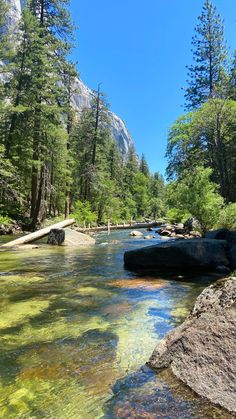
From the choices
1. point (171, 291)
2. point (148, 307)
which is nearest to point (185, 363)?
point (148, 307)

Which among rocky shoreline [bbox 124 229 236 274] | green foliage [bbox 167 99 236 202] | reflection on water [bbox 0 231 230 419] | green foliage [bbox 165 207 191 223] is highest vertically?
green foliage [bbox 167 99 236 202]

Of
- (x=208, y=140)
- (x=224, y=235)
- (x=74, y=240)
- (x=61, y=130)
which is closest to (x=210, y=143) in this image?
(x=208, y=140)

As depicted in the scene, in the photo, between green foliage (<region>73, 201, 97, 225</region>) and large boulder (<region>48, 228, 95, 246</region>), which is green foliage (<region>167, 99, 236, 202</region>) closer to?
green foliage (<region>73, 201, 97, 225</region>)

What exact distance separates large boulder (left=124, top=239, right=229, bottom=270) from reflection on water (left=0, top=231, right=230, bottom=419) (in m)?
Answer: 1.45

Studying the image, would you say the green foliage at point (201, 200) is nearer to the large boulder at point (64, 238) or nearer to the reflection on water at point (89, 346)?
the large boulder at point (64, 238)

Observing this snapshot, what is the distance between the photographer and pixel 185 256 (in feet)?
33.1

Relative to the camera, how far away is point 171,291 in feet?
24.4

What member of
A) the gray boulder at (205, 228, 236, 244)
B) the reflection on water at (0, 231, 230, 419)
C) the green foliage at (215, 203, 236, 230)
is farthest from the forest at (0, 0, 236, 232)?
the reflection on water at (0, 231, 230, 419)

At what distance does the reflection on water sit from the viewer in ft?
9.80

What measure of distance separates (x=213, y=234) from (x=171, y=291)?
5916mm

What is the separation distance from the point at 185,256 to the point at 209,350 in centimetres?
686

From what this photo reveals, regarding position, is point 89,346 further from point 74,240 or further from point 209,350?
point 74,240

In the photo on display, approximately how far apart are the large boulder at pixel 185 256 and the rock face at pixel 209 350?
617cm

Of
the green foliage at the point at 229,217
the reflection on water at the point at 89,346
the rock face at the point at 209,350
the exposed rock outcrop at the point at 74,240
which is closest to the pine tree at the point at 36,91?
the exposed rock outcrop at the point at 74,240
